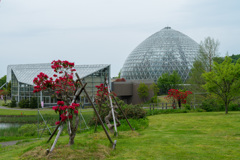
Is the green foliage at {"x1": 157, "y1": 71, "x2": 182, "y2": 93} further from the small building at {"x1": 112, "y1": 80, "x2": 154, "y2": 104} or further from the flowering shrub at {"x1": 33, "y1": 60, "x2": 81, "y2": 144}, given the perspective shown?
the flowering shrub at {"x1": 33, "y1": 60, "x2": 81, "y2": 144}

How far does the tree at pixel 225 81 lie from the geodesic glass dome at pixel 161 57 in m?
41.0

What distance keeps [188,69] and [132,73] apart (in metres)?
13.9

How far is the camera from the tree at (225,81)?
2548 centimetres

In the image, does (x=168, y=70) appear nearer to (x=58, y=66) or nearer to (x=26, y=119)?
(x=26, y=119)

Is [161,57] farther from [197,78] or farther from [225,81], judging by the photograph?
[225,81]

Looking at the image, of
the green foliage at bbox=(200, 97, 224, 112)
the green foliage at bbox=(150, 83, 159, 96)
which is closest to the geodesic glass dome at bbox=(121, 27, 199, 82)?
the green foliage at bbox=(150, 83, 159, 96)

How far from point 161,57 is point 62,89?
62768 mm

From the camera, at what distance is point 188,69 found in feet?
226

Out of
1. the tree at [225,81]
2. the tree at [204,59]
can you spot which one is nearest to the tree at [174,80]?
the tree at [204,59]

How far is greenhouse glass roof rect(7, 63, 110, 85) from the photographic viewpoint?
45188 millimetres

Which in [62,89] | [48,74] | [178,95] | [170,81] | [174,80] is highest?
[48,74]

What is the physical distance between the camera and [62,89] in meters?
10.5

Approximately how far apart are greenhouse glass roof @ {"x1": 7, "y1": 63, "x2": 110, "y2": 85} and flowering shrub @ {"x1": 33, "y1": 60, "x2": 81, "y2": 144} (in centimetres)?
3309

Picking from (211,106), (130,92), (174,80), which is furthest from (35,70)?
(211,106)
